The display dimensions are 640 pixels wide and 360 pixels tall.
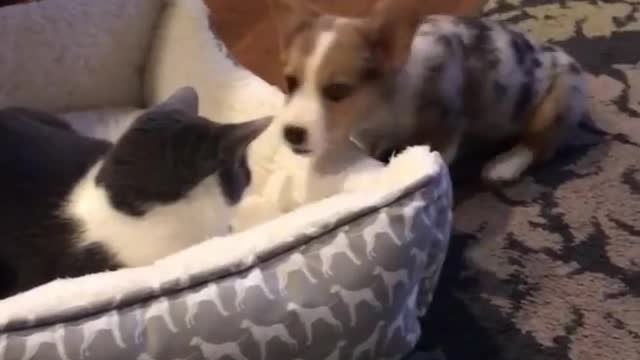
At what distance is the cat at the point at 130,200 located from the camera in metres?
1.39

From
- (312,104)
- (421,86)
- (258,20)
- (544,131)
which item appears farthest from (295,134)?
(258,20)

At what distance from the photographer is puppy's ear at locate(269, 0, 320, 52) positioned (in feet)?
6.00

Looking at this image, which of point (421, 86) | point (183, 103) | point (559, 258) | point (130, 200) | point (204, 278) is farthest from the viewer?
point (421, 86)

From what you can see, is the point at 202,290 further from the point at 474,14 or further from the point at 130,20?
the point at 474,14

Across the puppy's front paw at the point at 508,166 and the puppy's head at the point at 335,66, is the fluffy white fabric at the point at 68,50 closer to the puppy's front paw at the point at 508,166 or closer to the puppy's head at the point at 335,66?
the puppy's head at the point at 335,66

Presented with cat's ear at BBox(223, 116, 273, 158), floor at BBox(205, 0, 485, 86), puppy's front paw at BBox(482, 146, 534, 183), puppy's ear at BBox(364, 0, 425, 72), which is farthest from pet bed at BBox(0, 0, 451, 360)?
floor at BBox(205, 0, 485, 86)

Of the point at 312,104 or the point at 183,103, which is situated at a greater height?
the point at 183,103

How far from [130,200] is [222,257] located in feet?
0.55

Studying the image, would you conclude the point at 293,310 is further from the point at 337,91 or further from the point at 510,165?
the point at 510,165

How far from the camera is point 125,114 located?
195cm

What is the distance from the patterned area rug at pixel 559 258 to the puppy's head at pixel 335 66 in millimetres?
326

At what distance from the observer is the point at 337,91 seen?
1.78m

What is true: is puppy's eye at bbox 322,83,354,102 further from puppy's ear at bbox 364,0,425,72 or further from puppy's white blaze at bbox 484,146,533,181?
puppy's white blaze at bbox 484,146,533,181

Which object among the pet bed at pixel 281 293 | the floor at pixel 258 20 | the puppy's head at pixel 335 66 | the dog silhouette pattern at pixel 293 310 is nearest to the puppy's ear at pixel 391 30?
the puppy's head at pixel 335 66
